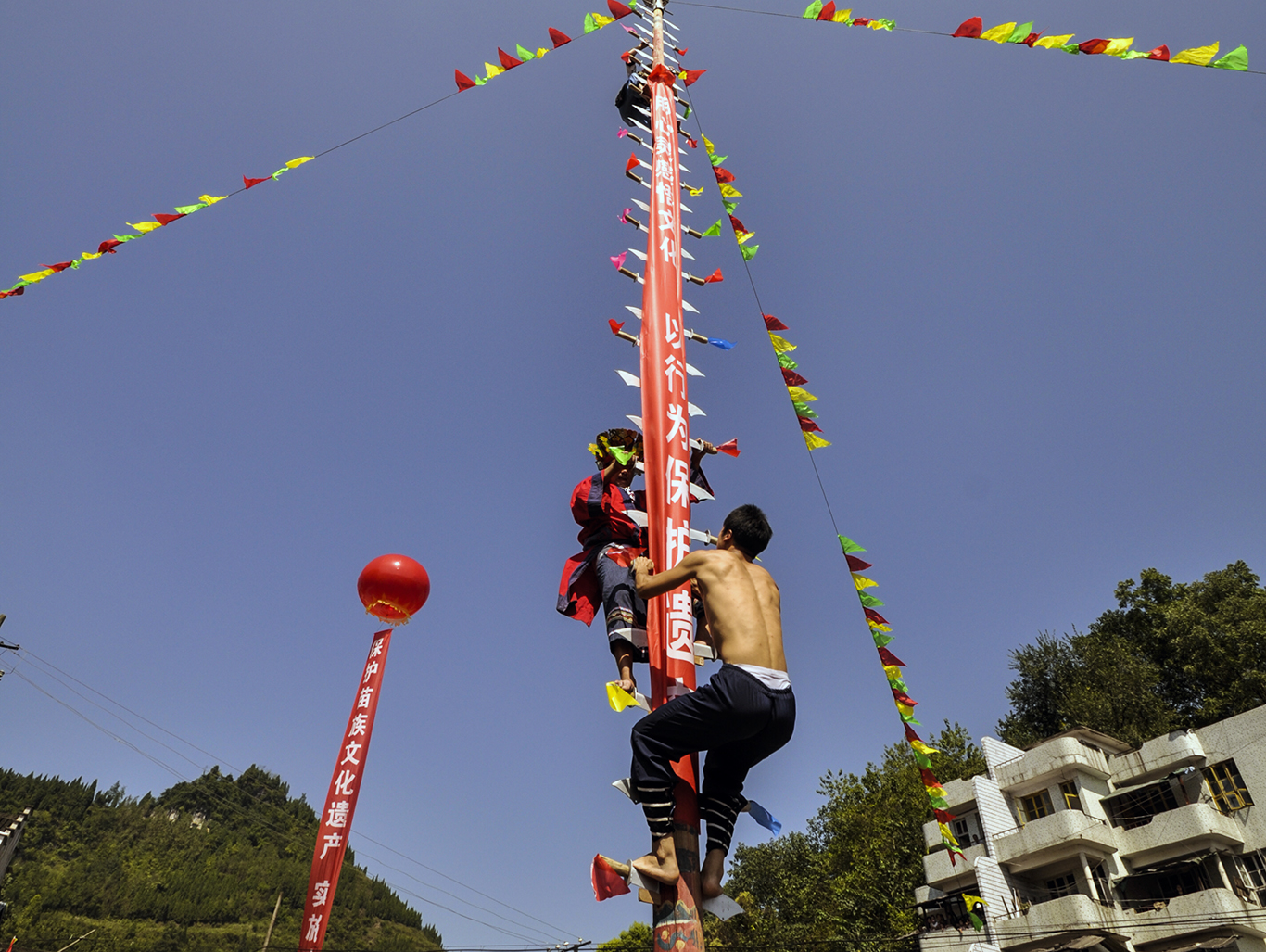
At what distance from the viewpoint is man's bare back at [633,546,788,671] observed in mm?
3387

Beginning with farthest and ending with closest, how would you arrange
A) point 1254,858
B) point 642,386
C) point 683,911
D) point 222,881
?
point 222,881
point 1254,858
point 642,386
point 683,911

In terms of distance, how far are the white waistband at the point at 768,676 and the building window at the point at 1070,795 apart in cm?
2825

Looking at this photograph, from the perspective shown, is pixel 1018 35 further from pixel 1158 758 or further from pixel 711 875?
pixel 1158 758

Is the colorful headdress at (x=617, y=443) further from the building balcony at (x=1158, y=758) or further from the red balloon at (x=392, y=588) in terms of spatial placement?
the building balcony at (x=1158, y=758)

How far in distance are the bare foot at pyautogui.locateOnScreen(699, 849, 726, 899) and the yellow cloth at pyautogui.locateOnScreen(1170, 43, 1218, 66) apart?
6233 millimetres

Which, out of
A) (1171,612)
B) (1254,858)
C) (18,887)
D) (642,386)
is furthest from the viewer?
(18,887)

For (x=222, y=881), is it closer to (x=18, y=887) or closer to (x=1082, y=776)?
(x=18, y=887)

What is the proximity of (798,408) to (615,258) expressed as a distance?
1881 millimetres

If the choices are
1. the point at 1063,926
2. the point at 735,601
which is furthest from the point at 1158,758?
the point at 735,601

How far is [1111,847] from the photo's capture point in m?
24.8

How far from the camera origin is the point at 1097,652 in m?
35.9

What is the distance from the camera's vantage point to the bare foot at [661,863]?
9.72 ft

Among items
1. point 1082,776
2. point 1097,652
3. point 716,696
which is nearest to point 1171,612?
point 1097,652

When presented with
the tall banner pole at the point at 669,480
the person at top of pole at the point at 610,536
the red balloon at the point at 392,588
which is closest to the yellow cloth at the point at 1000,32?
the tall banner pole at the point at 669,480
